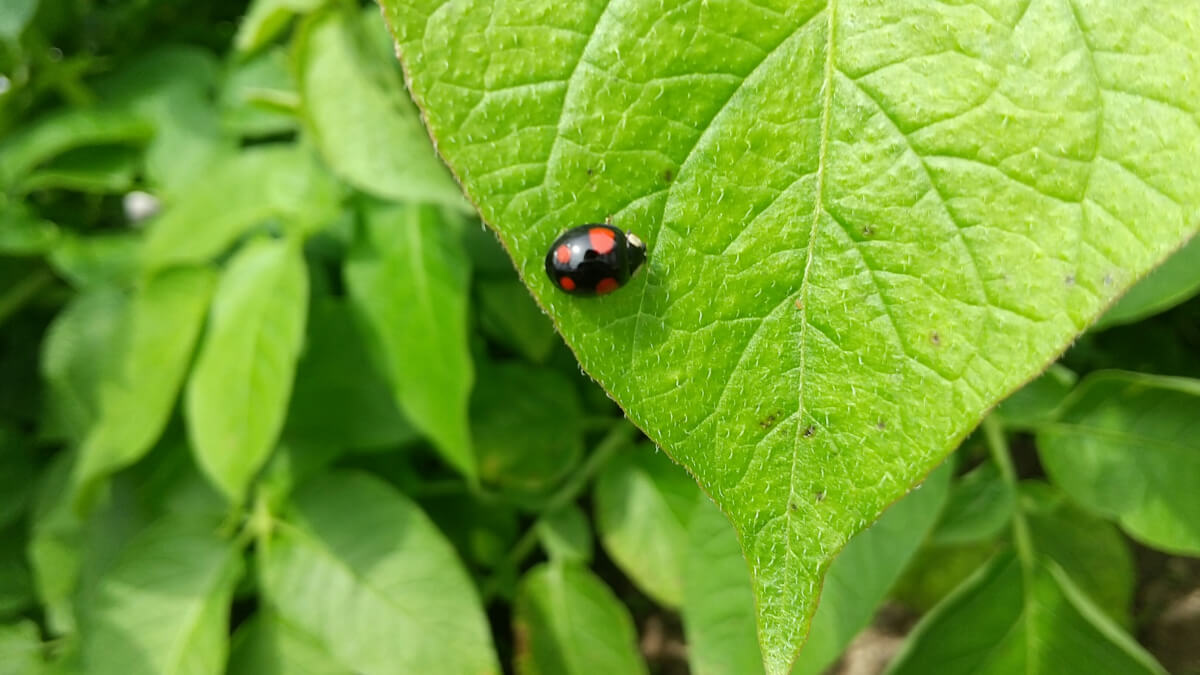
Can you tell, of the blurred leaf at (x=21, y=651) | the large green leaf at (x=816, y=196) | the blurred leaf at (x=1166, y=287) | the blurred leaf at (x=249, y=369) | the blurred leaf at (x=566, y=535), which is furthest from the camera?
the blurred leaf at (x=566, y=535)

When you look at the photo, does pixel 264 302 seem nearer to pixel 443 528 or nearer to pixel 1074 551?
pixel 443 528

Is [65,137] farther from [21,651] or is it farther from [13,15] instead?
[21,651]

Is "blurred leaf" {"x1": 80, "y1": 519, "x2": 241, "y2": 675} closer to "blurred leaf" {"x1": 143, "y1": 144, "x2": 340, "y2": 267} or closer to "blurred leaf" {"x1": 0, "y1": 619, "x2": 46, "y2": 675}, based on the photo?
"blurred leaf" {"x1": 0, "y1": 619, "x2": 46, "y2": 675}

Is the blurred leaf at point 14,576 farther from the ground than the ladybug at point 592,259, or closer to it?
closer to it

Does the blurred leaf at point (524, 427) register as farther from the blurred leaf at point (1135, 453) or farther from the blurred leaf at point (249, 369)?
the blurred leaf at point (1135, 453)

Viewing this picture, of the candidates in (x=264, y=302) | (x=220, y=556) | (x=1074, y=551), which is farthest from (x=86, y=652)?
(x=1074, y=551)

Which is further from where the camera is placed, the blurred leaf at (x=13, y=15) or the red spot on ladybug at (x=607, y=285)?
the blurred leaf at (x=13, y=15)

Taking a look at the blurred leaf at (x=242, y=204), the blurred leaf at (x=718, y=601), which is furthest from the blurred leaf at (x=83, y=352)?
the blurred leaf at (x=718, y=601)

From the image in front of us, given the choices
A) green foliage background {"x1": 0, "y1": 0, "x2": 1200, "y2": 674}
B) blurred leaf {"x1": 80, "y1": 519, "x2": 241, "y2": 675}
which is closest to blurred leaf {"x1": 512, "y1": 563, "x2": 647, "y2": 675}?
green foliage background {"x1": 0, "y1": 0, "x2": 1200, "y2": 674}
